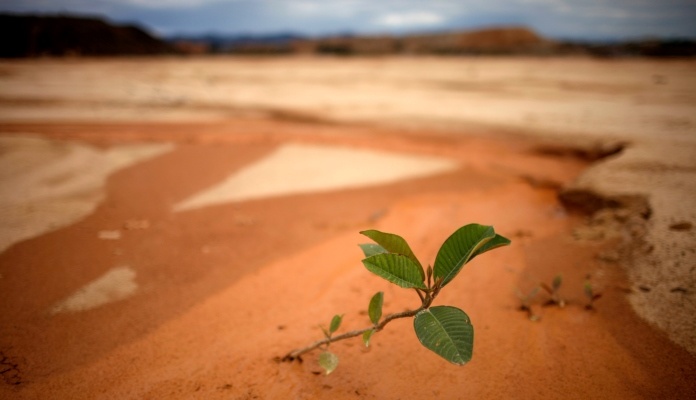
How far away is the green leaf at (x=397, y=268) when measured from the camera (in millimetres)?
1090

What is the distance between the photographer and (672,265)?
1923 millimetres

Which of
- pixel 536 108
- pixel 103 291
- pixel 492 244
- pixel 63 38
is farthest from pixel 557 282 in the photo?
pixel 63 38

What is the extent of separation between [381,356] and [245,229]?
1.89 m

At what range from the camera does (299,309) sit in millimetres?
2064

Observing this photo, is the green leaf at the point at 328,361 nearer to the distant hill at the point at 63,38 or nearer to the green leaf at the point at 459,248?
the green leaf at the point at 459,248

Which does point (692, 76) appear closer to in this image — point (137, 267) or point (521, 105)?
point (521, 105)

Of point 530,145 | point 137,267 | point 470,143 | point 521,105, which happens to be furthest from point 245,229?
point 521,105

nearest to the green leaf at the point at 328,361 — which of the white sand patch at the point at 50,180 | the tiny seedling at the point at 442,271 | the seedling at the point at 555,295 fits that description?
the tiny seedling at the point at 442,271

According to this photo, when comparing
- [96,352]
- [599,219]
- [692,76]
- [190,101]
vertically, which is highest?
[692,76]

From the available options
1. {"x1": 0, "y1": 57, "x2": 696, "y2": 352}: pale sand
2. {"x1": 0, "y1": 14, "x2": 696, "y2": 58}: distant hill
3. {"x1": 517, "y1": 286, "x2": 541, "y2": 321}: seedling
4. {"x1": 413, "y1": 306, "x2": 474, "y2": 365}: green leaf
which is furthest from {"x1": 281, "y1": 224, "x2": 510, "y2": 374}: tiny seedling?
{"x1": 0, "y1": 14, "x2": 696, "y2": 58}: distant hill

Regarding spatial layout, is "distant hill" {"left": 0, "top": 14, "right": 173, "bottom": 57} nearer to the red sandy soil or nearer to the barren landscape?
the barren landscape

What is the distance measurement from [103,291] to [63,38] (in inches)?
1633

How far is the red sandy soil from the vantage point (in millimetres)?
1483

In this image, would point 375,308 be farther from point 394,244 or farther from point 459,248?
point 459,248
